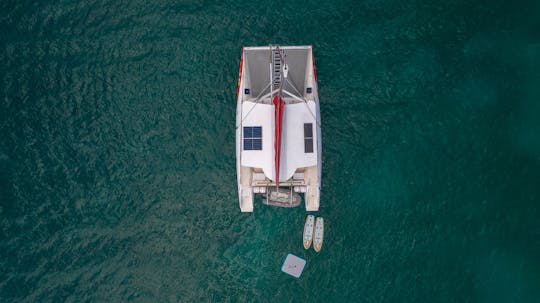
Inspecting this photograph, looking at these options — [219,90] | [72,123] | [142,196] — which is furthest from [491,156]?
[72,123]

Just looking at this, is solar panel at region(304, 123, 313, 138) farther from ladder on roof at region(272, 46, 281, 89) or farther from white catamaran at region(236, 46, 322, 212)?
ladder on roof at region(272, 46, 281, 89)

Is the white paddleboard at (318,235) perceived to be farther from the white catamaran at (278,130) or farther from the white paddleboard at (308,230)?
the white catamaran at (278,130)

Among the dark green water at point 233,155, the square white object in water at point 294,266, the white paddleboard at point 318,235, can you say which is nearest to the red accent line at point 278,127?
the dark green water at point 233,155

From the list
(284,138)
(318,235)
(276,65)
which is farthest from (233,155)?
(318,235)

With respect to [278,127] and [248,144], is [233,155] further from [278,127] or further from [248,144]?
[278,127]

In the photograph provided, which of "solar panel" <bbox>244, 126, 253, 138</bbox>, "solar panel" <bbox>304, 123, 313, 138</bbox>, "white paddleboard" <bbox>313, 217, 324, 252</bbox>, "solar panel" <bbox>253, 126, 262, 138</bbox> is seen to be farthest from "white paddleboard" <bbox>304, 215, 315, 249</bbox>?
"solar panel" <bbox>244, 126, 253, 138</bbox>

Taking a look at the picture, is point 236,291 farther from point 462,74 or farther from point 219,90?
point 462,74
